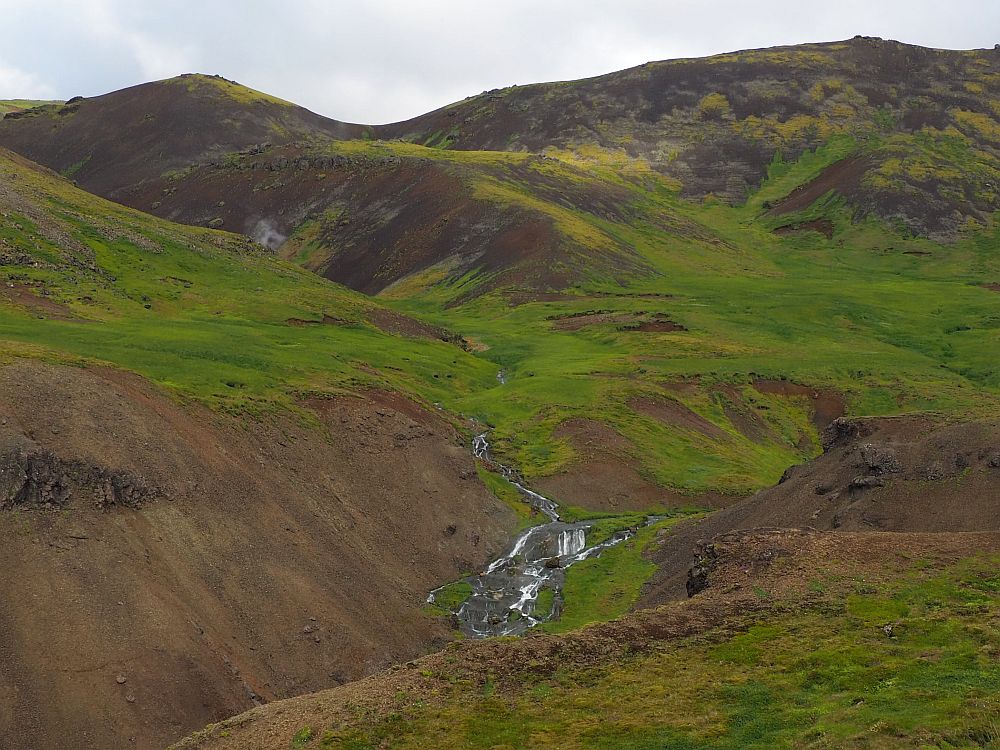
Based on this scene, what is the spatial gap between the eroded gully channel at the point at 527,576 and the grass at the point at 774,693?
2243cm

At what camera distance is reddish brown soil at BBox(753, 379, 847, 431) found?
331 ft

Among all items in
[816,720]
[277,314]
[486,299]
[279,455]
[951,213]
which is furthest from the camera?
[951,213]


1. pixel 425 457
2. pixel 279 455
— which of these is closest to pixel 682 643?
pixel 279 455

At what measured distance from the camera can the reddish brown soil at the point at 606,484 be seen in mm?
76375

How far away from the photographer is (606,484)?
78.6 metres

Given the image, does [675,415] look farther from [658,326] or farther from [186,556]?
[186,556]

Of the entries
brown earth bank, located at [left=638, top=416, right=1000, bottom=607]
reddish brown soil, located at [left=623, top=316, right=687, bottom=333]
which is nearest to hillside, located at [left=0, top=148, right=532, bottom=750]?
brown earth bank, located at [left=638, top=416, right=1000, bottom=607]

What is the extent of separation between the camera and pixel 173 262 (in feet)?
348

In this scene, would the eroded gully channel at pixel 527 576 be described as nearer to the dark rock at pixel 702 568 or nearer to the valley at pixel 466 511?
the valley at pixel 466 511

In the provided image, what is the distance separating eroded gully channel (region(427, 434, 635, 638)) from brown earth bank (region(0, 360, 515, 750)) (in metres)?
1.93

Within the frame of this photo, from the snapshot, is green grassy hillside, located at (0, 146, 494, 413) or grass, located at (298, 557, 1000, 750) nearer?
grass, located at (298, 557, 1000, 750)

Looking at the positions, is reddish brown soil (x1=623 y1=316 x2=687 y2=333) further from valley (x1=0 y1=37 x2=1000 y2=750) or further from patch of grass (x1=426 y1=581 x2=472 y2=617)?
patch of grass (x1=426 y1=581 x2=472 y2=617)

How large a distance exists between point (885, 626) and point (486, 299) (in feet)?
378

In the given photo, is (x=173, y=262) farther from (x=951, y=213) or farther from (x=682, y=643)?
(x=951, y=213)
